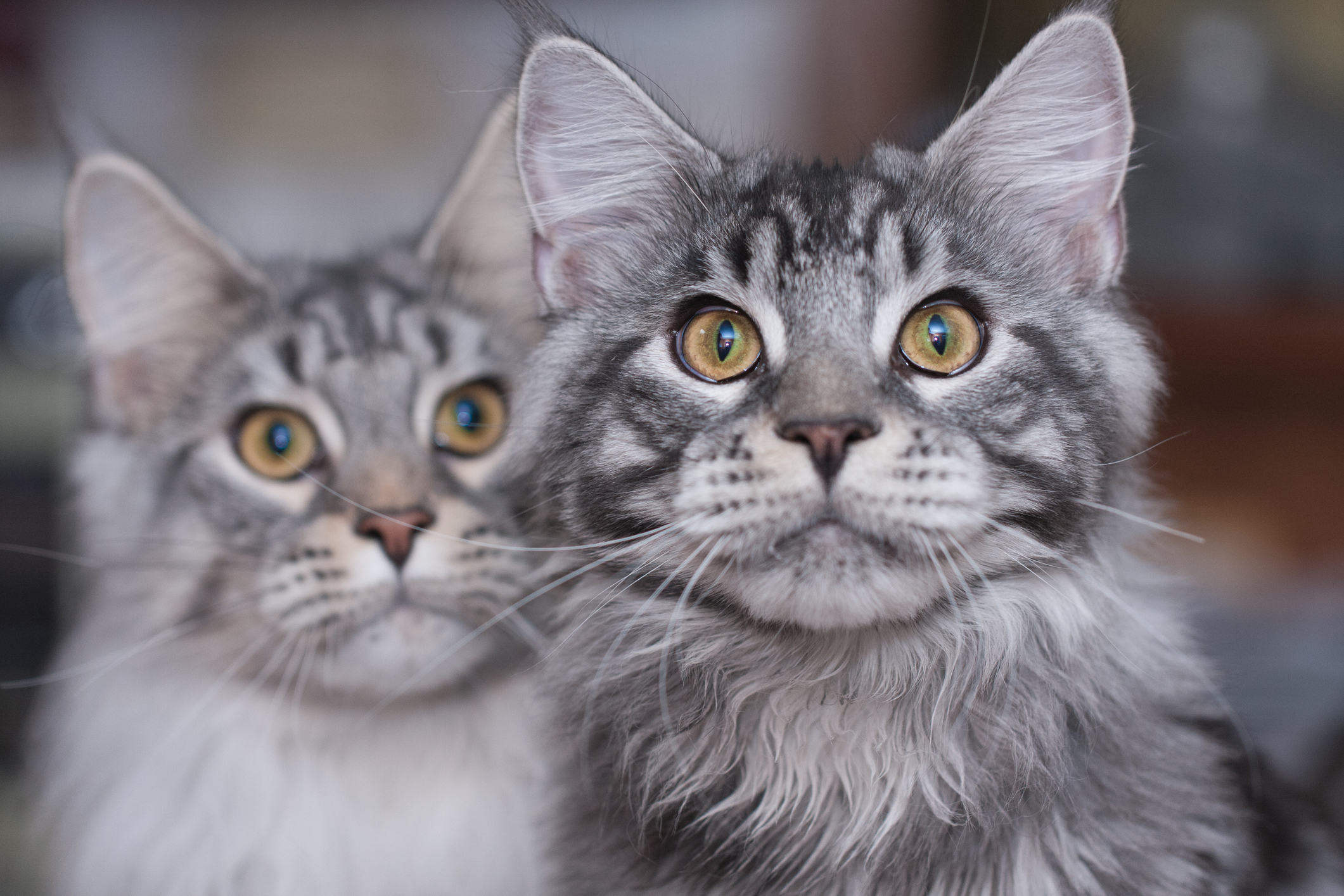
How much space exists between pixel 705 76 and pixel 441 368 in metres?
2.33

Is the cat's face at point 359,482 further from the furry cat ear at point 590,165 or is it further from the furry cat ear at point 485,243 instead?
the furry cat ear at point 590,165

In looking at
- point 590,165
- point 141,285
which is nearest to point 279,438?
point 141,285

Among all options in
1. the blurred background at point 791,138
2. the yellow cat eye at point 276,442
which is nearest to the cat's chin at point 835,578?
the yellow cat eye at point 276,442

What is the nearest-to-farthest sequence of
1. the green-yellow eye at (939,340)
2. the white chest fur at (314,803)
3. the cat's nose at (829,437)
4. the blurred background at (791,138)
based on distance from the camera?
the cat's nose at (829,437)
the green-yellow eye at (939,340)
the white chest fur at (314,803)
the blurred background at (791,138)

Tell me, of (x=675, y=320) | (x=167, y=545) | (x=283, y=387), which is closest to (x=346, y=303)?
(x=283, y=387)

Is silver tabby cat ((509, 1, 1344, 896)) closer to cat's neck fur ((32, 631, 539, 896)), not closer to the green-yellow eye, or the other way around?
the green-yellow eye

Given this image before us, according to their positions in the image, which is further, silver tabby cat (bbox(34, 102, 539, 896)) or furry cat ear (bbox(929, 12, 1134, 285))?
silver tabby cat (bbox(34, 102, 539, 896))

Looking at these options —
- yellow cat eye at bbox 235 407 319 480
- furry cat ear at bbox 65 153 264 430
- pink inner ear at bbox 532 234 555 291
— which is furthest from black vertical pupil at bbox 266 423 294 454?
pink inner ear at bbox 532 234 555 291

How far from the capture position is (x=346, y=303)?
1.39 meters

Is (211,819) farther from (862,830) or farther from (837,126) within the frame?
(837,126)

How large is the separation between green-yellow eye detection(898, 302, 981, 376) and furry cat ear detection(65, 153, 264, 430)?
3.03ft

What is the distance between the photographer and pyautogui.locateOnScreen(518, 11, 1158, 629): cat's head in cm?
88

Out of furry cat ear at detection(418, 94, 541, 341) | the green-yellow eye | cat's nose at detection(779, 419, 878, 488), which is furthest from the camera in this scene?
furry cat ear at detection(418, 94, 541, 341)

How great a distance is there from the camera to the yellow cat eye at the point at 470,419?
4.29 ft
